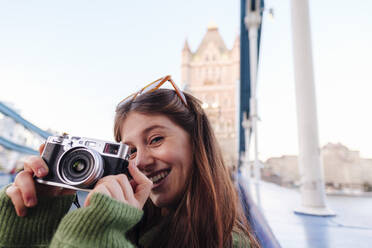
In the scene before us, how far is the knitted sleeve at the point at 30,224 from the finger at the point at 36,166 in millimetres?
62

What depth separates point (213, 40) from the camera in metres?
36.5

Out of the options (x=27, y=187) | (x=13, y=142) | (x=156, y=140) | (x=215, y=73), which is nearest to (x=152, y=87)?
(x=156, y=140)

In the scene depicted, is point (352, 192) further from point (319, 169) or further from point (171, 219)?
point (171, 219)

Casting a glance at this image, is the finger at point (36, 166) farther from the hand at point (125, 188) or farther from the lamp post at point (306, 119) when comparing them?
the lamp post at point (306, 119)

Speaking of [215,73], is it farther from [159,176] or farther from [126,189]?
[126,189]

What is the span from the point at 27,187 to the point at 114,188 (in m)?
0.20

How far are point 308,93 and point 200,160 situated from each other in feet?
3.81

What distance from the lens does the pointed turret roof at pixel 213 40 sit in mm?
35562

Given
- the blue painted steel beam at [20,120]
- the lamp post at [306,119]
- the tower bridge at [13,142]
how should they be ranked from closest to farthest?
1. the lamp post at [306,119]
2. the blue painted steel beam at [20,120]
3. the tower bridge at [13,142]

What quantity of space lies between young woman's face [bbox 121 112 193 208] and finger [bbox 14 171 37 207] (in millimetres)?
222

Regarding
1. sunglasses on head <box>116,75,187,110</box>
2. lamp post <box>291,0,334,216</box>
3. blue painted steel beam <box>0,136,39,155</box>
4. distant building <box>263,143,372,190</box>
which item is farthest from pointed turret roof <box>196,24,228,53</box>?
A: sunglasses on head <box>116,75,187,110</box>

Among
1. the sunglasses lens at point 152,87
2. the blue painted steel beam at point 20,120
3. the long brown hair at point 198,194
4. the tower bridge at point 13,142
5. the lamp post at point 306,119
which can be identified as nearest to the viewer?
the long brown hair at point 198,194

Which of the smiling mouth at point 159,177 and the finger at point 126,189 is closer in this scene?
the finger at point 126,189

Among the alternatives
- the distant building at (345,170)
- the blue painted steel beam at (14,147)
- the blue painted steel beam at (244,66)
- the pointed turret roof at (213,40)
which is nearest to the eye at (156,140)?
the distant building at (345,170)
